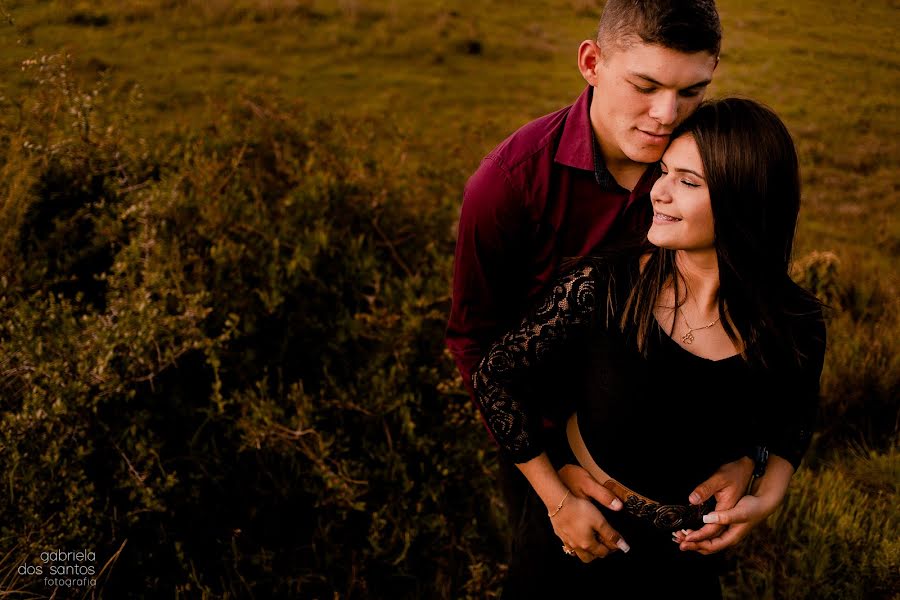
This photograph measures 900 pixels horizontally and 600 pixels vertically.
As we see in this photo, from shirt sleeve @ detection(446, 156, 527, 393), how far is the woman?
0.25 meters

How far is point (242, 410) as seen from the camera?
3494 mm

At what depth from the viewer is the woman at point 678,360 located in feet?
6.25

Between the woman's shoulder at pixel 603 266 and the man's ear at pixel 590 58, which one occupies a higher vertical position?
the man's ear at pixel 590 58


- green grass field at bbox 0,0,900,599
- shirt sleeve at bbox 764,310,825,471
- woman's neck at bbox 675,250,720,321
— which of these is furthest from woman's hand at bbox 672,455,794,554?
green grass field at bbox 0,0,900,599

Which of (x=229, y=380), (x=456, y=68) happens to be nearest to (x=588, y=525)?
(x=229, y=380)

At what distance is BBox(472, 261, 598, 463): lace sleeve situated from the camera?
1.98 m

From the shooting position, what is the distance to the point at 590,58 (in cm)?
230

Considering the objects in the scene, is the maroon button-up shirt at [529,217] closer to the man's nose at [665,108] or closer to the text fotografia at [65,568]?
the man's nose at [665,108]

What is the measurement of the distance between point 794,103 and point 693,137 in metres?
5.97

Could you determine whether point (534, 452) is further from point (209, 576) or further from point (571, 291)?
point (209, 576)

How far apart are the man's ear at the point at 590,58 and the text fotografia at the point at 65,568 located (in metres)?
2.85

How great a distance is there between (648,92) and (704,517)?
51.5 inches

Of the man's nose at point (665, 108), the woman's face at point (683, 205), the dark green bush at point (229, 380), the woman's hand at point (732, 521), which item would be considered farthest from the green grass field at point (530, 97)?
the woman's face at point (683, 205)

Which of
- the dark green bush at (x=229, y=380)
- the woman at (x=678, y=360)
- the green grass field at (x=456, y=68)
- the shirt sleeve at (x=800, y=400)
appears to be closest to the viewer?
the woman at (x=678, y=360)
